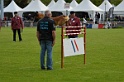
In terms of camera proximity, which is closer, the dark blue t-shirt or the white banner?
the dark blue t-shirt

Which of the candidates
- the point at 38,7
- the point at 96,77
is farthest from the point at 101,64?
the point at 38,7

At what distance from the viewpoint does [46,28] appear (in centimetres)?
1324

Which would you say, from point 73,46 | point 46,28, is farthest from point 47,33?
point 73,46

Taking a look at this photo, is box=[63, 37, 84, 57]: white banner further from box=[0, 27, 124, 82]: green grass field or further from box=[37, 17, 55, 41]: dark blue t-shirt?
box=[37, 17, 55, 41]: dark blue t-shirt

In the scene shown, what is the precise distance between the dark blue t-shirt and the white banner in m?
0.69

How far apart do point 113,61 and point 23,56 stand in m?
4.00

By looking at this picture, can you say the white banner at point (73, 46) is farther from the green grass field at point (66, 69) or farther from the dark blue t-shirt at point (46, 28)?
the dark blue t-shirt at point (46, 28)

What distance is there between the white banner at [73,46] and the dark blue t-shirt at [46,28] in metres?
0.69

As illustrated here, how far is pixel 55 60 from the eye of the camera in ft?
54.0

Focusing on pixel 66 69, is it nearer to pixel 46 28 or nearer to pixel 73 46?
pixel 73 46

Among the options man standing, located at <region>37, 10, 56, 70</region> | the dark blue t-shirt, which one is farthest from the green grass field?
the dark blue t-shirt

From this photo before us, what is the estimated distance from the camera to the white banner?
13812 millimetres

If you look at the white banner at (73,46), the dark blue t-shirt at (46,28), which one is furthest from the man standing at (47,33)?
the white banner at (73,46)

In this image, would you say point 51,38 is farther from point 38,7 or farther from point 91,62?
point 38,7
